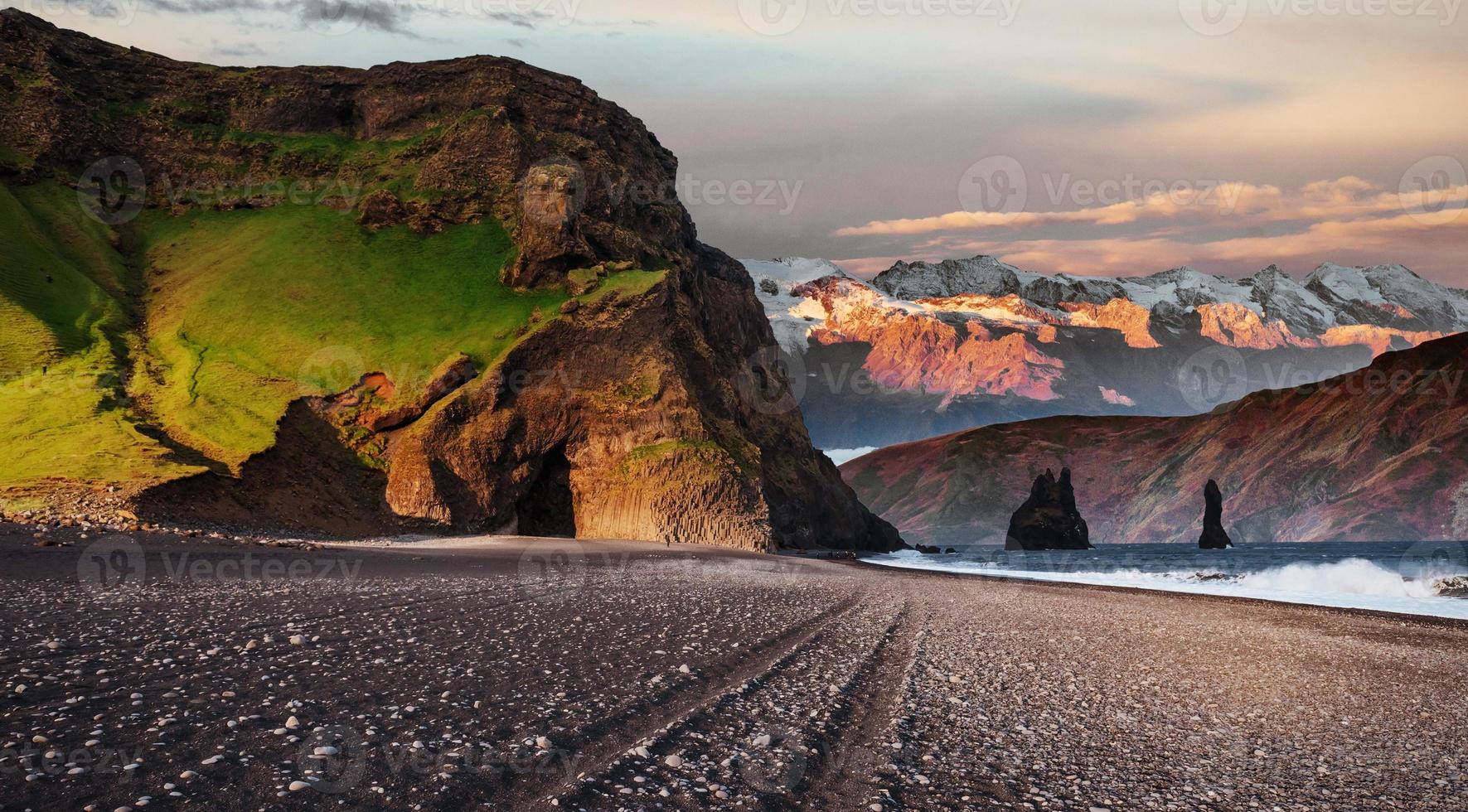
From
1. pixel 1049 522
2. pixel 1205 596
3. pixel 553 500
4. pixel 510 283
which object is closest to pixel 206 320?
pixel 510 283

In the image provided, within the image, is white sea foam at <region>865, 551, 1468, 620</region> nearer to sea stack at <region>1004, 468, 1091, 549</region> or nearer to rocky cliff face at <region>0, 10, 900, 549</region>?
rocky cliff face at <region>0, 10, 900, 549</region>

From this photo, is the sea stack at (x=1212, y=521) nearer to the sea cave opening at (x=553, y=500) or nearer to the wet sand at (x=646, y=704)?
the sea cave opening at (x=553, y=500)

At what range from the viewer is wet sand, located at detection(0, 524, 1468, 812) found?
7746mm

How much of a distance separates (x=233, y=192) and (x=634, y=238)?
3496cm

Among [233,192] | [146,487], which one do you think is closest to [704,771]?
[146,487]

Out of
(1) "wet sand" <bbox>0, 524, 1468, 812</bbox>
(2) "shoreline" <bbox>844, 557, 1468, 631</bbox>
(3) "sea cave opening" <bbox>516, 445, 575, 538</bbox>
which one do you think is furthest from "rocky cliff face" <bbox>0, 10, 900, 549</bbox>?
(1) "wet sand" <bbox>0, 524, 1468, 812</bbox>

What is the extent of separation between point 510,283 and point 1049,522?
103030 millimetres

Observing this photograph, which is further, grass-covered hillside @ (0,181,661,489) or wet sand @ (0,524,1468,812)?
grass-covered hillside @ (0,181,661,489)

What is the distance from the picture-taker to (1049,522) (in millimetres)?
137000

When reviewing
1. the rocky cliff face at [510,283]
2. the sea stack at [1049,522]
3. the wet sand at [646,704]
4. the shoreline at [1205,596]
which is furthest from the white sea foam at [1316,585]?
the sea stack at [1049,522]

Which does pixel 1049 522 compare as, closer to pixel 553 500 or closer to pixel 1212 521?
pixel 1212 521

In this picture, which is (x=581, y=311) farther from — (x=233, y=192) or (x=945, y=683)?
(x=945, y=683)

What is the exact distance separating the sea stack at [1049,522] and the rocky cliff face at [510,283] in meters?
52.0

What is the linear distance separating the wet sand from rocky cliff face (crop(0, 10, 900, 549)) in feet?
79.8
